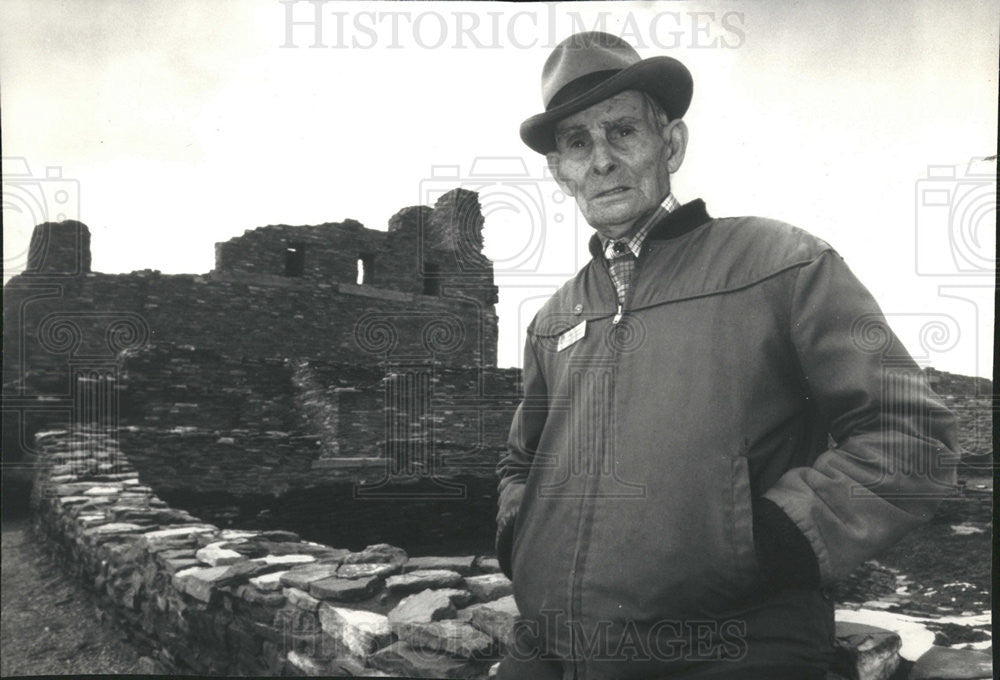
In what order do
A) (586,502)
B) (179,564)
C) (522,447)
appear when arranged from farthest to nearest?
(179,564) < (522,447) < (586,502)

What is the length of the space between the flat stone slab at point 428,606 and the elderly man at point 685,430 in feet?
2.09

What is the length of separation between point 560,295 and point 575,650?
1029 mm

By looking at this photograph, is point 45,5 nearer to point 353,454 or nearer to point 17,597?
point 17,597

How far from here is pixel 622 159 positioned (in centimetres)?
192

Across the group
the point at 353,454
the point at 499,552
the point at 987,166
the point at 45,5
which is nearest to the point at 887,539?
the point at 499,552

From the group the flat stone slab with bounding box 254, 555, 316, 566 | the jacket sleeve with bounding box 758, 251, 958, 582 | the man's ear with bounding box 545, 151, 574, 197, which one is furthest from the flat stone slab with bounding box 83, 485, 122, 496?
the jacket sleeve with bounding box 758, 251, 958, 582

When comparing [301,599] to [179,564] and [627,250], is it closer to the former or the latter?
[179,564]

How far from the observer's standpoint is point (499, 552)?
83.6 inches

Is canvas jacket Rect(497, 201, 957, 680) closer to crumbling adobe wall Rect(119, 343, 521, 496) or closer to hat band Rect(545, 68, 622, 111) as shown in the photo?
hat band Rect(545, 68, 622, 111)

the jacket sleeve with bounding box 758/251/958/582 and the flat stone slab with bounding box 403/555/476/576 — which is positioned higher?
the jacket sleeve with bounding box 758/251/958/582

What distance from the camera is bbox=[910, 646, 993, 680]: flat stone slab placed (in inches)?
77.9

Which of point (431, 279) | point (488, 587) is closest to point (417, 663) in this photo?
point (488, 587)

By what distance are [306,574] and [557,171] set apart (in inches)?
89.6

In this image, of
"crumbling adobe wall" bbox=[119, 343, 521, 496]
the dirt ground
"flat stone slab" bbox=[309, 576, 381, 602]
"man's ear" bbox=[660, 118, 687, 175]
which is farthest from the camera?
"crumbling adobe wall" bbox=[119, 343, 521, 496]
